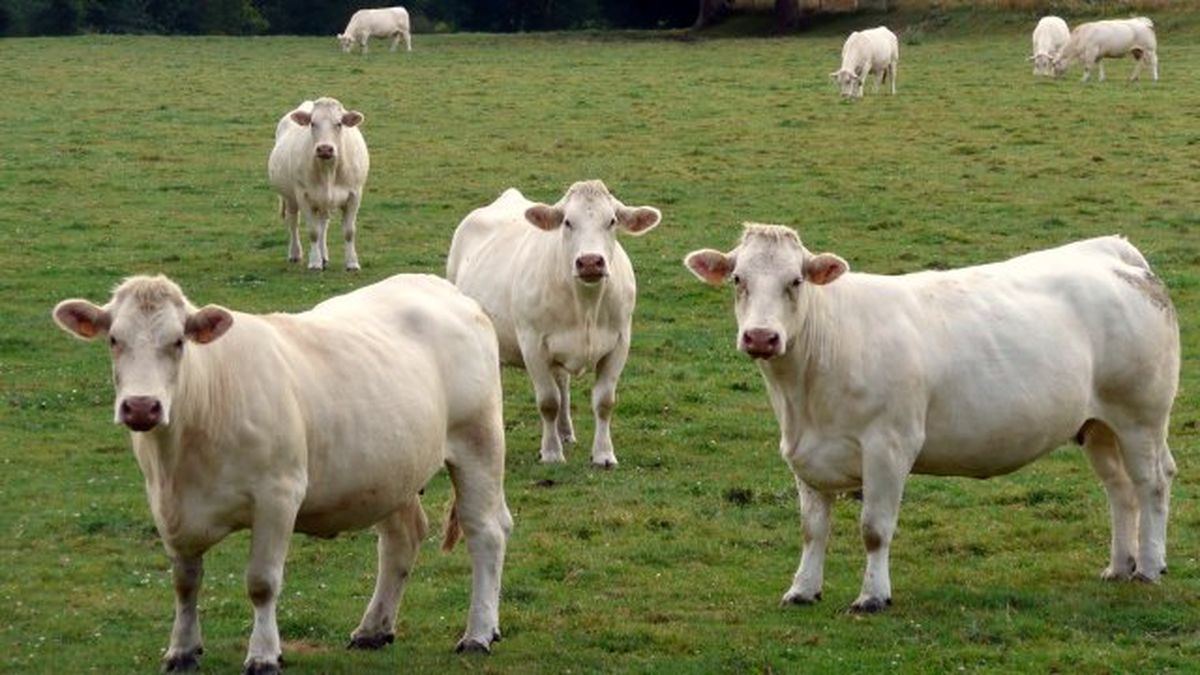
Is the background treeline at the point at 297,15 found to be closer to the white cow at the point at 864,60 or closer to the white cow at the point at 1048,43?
the white cow at the point at 1048,43

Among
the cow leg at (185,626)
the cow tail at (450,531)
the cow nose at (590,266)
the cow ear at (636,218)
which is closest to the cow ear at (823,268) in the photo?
the cow tail at (450,531)

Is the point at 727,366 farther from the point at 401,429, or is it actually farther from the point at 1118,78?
the point at 1118,78

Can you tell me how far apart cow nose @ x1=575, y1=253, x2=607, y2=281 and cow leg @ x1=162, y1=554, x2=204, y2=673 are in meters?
5.23

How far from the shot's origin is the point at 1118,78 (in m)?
42.8

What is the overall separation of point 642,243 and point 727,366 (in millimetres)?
6550

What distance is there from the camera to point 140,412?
331 inches

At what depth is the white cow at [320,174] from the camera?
23.2 meters

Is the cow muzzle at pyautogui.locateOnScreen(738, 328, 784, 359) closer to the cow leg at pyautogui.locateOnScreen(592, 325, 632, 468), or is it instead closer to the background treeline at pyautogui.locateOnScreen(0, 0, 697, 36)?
the cow leg at pyautogui.locateOnScreen(592, 325, 632, 468)

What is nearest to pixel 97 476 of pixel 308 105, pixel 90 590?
pixel 90 590

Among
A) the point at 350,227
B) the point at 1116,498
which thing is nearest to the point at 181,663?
the point at 1116,498

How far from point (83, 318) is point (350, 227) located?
14.5 m

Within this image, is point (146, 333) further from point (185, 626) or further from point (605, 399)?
point (605, 399)

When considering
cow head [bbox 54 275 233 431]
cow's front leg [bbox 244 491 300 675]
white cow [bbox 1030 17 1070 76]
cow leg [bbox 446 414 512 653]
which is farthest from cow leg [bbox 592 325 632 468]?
white cow [bbox 1030 17 1070 76]

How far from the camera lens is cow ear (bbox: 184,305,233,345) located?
879cm
